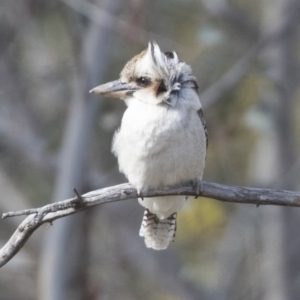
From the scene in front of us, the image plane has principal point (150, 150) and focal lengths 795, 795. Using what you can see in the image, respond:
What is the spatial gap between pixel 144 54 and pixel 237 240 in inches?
160

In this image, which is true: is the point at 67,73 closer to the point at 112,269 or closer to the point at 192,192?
the point at 112,269

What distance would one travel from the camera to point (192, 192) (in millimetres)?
3727

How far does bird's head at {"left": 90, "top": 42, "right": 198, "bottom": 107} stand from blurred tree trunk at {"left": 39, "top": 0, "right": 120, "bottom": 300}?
2097 millimetres

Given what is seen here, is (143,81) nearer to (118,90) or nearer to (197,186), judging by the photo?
(118,90)

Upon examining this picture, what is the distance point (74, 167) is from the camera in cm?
618

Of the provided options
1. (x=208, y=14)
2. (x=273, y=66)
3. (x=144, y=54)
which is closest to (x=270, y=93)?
(x=273, y=66)

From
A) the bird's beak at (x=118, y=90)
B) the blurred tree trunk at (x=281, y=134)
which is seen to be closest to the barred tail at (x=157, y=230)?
the bird's beak at (x=118, y=90)

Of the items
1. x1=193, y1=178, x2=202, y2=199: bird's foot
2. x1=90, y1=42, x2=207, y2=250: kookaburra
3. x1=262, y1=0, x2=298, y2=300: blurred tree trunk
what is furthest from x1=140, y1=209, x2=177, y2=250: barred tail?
x1=262, y1=0, x2=298, y2=300: blurred tree trunk

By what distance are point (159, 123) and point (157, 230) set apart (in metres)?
1.00

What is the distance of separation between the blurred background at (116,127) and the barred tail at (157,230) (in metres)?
1.64

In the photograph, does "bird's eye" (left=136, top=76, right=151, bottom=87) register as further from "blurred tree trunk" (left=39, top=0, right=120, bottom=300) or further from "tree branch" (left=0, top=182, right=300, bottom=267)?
"blurred tree trunk" (left=39, top=0, right=120, bottom=300)

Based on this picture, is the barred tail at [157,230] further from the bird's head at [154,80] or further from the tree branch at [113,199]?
the bird's head at [154,80]

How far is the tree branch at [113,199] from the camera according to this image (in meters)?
3.24

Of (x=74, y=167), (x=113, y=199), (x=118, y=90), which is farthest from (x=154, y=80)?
(x=74, y=167)
